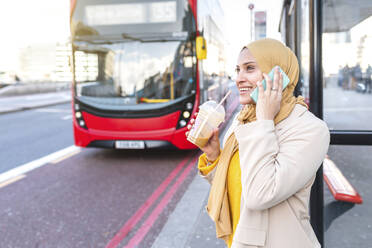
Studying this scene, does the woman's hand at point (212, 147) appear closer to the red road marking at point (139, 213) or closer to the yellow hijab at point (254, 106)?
the yellow hijab at point (254, 106)

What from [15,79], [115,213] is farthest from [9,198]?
[15,79]

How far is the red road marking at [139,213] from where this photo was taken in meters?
3.49

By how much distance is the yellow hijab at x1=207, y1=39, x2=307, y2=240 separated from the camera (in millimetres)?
1345

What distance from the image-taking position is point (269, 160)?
126 centimetres

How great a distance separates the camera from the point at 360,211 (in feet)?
11.8

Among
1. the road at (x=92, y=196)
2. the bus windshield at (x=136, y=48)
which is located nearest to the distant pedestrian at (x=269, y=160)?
the road at (x=92, y=196)

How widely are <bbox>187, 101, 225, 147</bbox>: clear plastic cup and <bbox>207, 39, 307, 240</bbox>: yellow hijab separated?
101 mm

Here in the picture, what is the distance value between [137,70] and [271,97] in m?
5.23

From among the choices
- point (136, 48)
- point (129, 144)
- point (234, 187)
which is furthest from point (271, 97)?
point (136, 48)

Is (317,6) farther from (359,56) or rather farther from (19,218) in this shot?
(19,218)

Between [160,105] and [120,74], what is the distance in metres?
0.92

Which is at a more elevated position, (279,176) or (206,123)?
(206,123)

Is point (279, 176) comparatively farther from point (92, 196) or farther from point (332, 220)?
point (92, 196)

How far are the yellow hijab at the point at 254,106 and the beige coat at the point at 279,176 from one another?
0.05 metres
